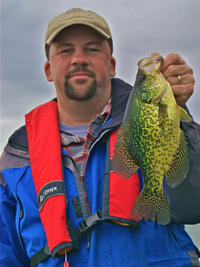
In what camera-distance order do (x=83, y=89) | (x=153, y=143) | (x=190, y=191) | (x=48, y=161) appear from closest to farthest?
(x=153, y=143)
(x=190, y=191)
(x=48, y=161)
(x=83, y=89)

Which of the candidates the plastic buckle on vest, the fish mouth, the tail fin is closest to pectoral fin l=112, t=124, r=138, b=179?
the tail fin

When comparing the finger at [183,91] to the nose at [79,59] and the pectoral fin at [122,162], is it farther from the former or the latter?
the nose at [79,59]

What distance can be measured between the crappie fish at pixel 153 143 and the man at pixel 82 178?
233 mm

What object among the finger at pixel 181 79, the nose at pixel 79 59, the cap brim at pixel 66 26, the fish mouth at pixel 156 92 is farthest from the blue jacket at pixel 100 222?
the cap brim at pixel 66 26

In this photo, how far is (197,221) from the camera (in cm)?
281

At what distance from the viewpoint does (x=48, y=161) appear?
334cm

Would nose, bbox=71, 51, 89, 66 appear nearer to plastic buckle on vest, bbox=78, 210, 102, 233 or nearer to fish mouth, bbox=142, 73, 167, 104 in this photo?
fish mouth, bbox=142, 73, 167, 104

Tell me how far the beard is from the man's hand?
4.82 ft

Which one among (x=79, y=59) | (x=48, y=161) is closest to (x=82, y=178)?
(x=48, y=161)

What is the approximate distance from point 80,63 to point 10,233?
8.46 feet

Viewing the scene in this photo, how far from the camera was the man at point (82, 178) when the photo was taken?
272cm

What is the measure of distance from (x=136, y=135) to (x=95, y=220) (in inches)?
44.6

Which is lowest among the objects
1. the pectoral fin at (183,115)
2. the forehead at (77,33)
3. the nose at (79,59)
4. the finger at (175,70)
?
the pectoral fin at (183,115)

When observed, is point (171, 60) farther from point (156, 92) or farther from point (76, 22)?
point (76, 22)
